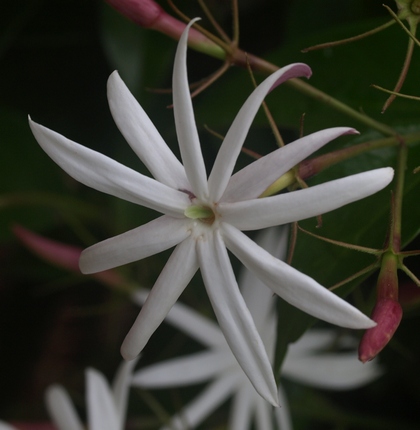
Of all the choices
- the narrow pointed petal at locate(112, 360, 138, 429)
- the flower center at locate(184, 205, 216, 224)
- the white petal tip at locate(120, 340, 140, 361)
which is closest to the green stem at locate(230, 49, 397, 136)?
the flower center at locate(184, 205, 216, 224)

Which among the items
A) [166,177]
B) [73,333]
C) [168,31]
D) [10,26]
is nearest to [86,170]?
[166,177]

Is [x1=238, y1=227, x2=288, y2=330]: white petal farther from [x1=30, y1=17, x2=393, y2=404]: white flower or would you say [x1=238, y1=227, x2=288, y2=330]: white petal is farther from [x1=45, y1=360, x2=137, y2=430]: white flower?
[x1=30, y1=17, x2=393, y2=404]: white flower

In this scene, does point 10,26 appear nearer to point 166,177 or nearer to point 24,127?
point 24,127

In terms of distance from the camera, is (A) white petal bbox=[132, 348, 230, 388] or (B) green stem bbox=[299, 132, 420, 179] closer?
(B) green stem bbox=[299, 132, 420, 179]

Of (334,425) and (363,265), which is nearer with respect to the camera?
(363,265)

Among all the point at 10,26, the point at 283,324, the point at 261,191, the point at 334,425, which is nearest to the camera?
the point at 261,191

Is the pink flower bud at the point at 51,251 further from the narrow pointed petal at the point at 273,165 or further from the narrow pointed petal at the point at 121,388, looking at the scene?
the narrow pointed petal at the point at 273,165

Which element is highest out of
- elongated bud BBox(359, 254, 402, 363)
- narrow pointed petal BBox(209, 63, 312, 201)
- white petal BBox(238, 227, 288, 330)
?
white petal BBox(238, 227, 288, 330)

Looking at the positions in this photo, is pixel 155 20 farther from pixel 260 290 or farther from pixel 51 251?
pixel 260 290
